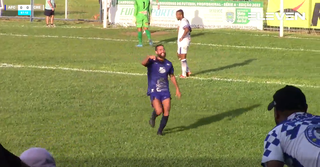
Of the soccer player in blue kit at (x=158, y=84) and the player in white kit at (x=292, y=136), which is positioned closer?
the player in white kit at (x=292, y=136)

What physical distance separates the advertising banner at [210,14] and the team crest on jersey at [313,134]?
941 inches

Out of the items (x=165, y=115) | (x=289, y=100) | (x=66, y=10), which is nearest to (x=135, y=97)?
(x=165, y=115)

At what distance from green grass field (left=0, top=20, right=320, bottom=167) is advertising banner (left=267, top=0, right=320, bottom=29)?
7.11 feet

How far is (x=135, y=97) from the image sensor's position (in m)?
13.4

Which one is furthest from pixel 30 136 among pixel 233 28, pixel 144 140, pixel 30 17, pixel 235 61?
pixel 30 17

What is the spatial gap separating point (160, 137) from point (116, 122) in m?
1.27

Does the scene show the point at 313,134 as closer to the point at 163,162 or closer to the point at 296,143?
the point at 296,143

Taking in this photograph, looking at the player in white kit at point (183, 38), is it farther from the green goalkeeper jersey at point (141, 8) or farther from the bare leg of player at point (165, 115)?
the green goalkeeper jersey at point (141, 8)

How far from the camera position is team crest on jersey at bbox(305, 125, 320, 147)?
401cm

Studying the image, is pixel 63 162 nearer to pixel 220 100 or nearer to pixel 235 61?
pixel 220 100

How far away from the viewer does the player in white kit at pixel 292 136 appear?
4.04m

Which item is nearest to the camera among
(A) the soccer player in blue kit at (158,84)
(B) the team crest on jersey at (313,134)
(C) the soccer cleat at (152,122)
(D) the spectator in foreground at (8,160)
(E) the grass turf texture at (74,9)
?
(D) the spectator in foreground at (8,160)

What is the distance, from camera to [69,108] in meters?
12.0

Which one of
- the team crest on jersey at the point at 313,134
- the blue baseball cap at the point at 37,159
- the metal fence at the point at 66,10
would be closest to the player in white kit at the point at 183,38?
the team crest on jersey at the point at 313,134
